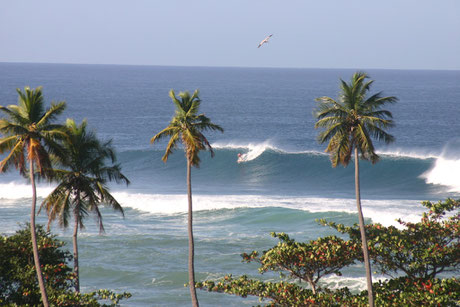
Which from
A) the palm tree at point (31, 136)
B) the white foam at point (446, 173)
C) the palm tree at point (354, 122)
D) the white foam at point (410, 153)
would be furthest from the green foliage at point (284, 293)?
the white foam at point (410, 153)

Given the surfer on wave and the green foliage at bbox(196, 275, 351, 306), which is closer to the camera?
the green foliage at bbox(196, 275, 351, 306)

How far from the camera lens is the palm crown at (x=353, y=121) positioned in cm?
1928

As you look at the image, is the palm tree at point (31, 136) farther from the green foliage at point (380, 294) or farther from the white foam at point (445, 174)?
the white foam at point (445, 174)

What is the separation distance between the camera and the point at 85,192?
2098cm

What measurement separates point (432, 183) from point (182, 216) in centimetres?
2733

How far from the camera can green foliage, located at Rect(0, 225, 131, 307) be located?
1912 centimetres

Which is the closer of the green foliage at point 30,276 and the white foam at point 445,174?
the green foliage at point 30,276

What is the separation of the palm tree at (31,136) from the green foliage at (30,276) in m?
1.17

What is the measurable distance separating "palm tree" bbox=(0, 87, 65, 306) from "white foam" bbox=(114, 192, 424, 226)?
28.3 metres

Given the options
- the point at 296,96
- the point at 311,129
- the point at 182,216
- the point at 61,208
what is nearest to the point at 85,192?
the point at 61,208

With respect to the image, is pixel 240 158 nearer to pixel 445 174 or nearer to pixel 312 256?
pixel 445 174

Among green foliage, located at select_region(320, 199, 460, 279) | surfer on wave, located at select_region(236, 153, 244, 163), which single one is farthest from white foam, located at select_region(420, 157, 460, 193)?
green foliage, located at select_region(320, 199, 460, 279)

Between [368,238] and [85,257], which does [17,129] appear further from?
[85,257]

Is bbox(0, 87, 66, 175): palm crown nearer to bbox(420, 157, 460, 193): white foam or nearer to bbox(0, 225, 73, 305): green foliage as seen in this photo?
bbox(0, 225, 73, 305): green foliage
